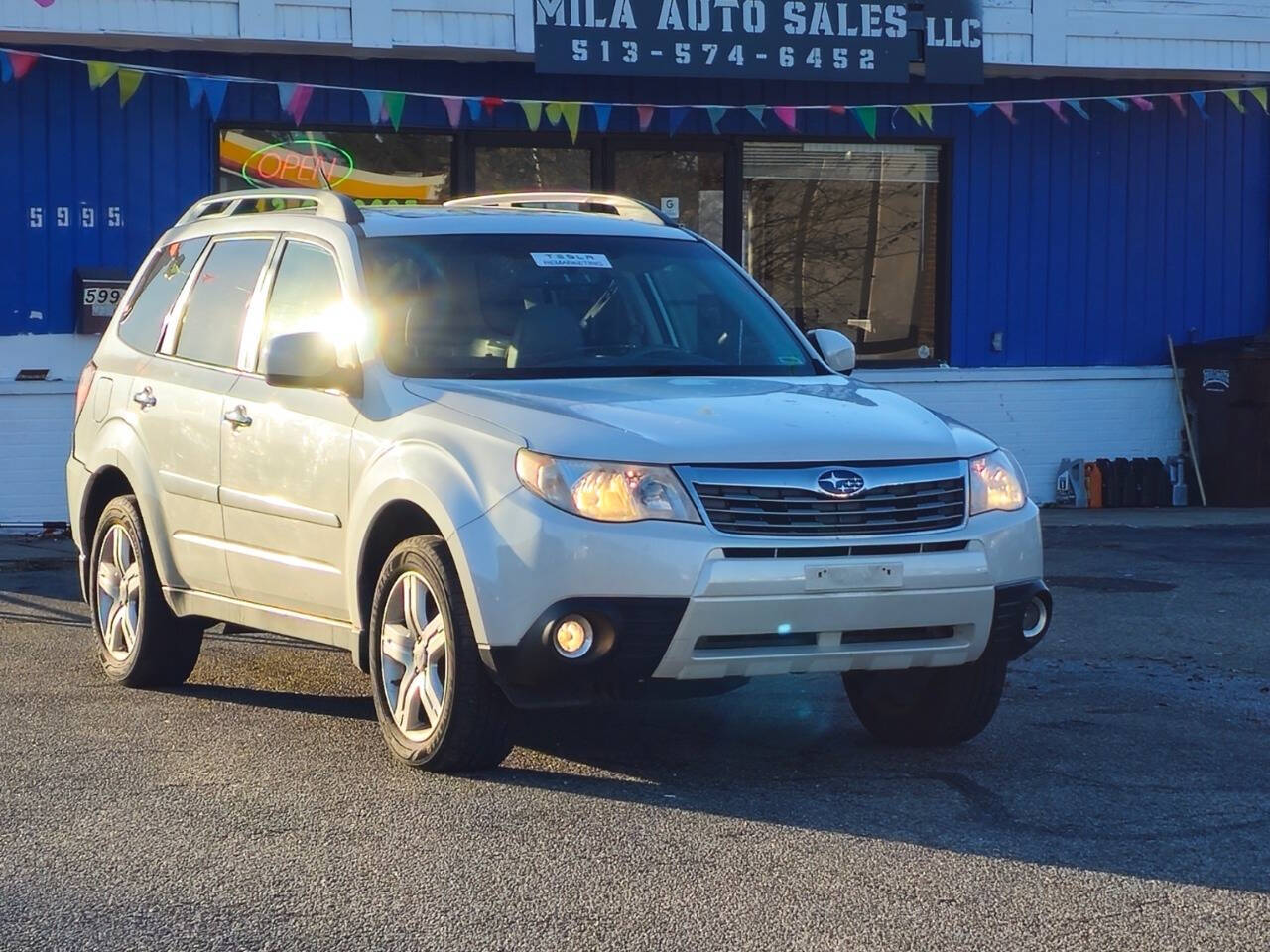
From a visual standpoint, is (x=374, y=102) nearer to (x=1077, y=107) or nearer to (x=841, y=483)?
(x=1077, y=107)

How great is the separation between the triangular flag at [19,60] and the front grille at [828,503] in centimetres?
878

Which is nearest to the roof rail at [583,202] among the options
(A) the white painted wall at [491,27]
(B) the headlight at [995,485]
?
(B) the headlight at [995,485]

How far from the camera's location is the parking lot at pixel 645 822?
14.9 ft

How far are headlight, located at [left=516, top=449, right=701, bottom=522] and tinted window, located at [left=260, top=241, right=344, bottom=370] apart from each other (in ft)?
4.92

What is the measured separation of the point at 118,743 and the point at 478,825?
1.76 metres

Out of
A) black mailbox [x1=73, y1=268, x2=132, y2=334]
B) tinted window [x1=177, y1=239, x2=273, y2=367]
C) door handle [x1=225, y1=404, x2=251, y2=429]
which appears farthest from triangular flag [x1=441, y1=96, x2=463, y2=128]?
door handle [x1=225, y1=404, x2=251, y2=429]

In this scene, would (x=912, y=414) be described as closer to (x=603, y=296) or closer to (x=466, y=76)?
(x=603, y=296)

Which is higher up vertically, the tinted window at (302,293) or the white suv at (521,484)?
the tinted window at (302,293)

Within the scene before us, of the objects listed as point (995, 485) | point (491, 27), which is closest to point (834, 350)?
point (995, 485)

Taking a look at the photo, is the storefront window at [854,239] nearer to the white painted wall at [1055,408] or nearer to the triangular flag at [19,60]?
the white painted wall at [1055,408]

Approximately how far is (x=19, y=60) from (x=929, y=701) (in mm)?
8879

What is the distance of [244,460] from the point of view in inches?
271

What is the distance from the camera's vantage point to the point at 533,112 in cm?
1427

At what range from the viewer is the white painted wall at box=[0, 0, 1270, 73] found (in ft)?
42.3
